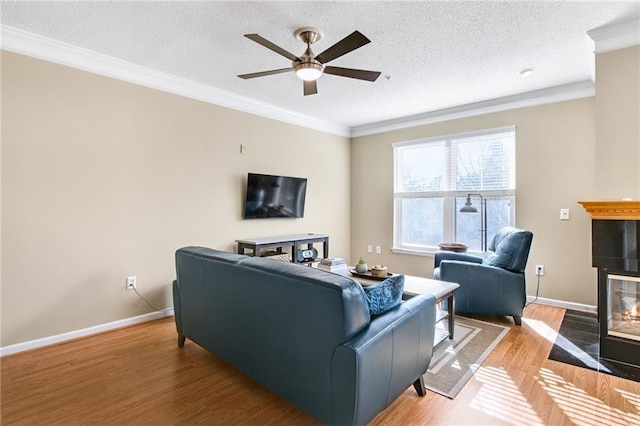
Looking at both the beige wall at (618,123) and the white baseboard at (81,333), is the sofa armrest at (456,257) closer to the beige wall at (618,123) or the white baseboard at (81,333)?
the beige wall at (618,123)

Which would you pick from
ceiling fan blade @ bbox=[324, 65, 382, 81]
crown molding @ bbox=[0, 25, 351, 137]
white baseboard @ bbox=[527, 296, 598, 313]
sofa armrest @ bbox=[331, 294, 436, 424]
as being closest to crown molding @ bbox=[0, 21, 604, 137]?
crown molding @ bbox=[0, 25, 351, 137]

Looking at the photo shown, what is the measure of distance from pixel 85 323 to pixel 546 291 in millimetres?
4984

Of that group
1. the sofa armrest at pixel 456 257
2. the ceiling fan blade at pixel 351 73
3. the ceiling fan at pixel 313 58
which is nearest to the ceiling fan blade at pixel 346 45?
the ceiling fan at pixel 313 58

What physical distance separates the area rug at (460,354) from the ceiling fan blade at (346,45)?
2.27 m

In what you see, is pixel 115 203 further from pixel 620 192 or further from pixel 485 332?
pixel 620 192

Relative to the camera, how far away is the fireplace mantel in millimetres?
2289

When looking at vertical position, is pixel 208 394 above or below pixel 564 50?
below

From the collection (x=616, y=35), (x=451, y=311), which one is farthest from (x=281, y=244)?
(x=616, y=35)

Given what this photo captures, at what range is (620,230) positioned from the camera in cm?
239

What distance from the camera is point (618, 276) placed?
2428mm

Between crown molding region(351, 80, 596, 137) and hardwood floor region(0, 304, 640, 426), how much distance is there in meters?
2.84

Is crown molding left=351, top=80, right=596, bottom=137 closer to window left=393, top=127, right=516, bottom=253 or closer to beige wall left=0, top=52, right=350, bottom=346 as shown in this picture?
window left=393, top=127, right=516, bottom=253

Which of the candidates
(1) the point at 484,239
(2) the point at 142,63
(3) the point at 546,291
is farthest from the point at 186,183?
(3) the point at 546,291

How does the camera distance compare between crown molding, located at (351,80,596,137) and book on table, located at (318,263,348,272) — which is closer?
book on table, located at (318,263,348,272)
